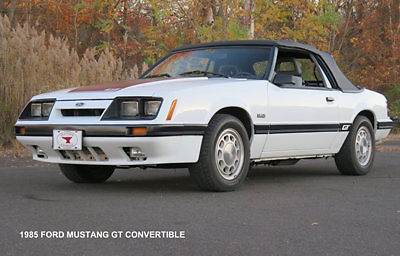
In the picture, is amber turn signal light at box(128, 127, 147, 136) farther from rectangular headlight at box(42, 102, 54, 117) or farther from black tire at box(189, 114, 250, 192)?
rectangular headlight at box(42, 102, 54, 117)

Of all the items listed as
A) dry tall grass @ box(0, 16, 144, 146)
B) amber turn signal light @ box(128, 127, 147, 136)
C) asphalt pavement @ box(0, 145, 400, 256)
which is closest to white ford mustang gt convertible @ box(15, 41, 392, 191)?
amber turn signal light @ box(128, 127, 147, 136)

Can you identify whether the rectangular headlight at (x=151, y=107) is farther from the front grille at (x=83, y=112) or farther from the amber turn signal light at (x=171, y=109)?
the front grille at (x=83, y=112)

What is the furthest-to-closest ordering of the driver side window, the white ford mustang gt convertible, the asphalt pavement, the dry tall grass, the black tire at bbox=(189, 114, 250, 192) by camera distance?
the dry tall grass → the driver side window → the black tire at bbox=(189, 114, 250, 192) → the white ford mustang gt convertible → the asphalt pavement

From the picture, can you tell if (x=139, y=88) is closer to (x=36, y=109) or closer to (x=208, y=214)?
(x=36, y=109)

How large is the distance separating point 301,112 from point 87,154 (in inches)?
97.0

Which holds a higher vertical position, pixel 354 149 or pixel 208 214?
pixel 208 214

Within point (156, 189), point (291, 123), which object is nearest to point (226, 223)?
point (156, 189)

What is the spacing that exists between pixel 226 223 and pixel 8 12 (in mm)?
24139

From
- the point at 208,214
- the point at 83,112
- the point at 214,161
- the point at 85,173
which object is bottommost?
the point at 85,173

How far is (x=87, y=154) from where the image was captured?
6.30 metres

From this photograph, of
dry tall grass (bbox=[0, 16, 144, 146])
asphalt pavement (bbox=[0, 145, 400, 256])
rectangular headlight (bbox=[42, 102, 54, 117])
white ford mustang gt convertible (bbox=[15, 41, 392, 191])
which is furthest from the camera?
dry tall grass (bbox=[0, 16, 144, 146])

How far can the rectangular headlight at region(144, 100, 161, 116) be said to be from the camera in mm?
5990

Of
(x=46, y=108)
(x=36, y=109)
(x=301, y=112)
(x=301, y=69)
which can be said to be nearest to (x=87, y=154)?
(x=46, y=108)

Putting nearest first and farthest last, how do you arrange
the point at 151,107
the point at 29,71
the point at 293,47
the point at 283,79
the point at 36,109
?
the point at 151,107 < the point at 36,109 < the point at 283,79 < the point at 293,47 < the point at 29,71
